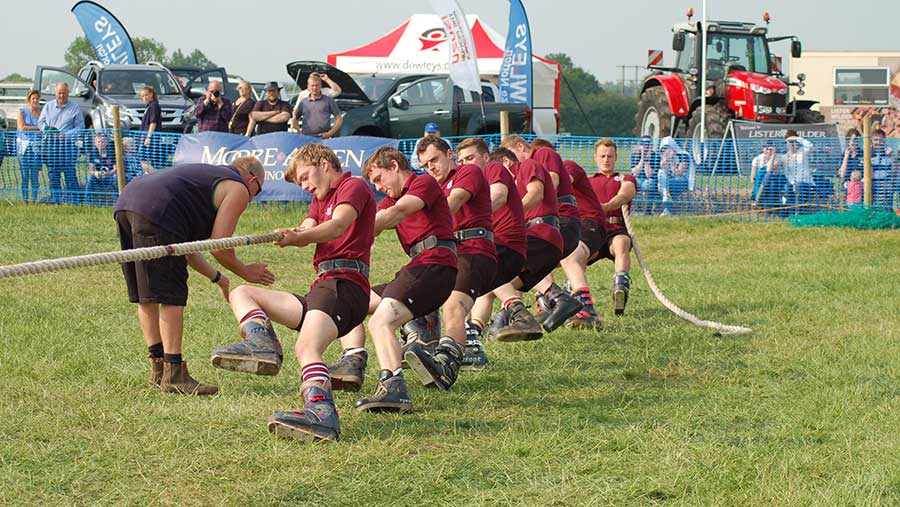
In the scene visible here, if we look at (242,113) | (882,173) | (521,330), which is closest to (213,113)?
(242,113)

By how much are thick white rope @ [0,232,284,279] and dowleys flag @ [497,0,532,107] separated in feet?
65.8

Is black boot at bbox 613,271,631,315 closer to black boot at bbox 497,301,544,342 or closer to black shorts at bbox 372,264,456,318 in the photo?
black boot at bbox 497,301,544,342

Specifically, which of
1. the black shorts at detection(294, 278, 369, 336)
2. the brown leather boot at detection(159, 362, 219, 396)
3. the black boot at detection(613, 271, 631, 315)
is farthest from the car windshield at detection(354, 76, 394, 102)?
the black shorts at detection(294, 278, 369, 336)

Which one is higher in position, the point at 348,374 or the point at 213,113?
the point at 213,113

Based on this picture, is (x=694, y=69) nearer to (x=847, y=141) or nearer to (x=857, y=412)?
(x=847, y=141)

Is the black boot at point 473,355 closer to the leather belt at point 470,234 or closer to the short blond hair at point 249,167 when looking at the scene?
the leather belt at point 470,234

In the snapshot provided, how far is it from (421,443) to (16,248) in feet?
31.0

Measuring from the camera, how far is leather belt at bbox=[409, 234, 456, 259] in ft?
22.3

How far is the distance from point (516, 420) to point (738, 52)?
19.8 m

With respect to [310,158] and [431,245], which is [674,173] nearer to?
[431,245]

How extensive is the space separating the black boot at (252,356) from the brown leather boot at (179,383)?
47.7 inches

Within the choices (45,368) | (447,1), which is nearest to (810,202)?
(447,1)

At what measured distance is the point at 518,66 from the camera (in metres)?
25.6

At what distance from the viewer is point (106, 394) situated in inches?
268
